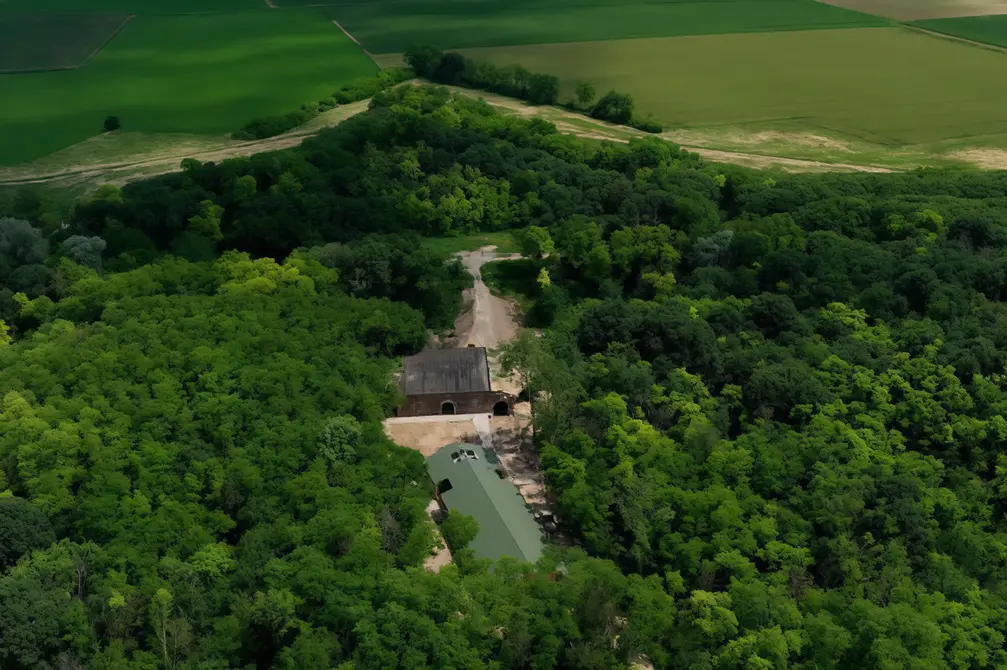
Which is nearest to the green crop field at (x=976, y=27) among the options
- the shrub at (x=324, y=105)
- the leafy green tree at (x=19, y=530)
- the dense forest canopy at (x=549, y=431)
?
the dense forest canopy at (x=549, y=431)

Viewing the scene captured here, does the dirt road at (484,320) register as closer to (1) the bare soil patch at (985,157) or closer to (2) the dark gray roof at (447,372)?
(2) the dark gray roof at (447,372)

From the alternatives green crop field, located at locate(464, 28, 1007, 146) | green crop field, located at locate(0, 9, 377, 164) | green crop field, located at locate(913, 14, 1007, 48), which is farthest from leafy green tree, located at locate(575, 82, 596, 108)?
green crop field, located at locate(913, 14, 1007, 48)

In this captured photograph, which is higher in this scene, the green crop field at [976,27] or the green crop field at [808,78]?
the green crop field at [976,27]

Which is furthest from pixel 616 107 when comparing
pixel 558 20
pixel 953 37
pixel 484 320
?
pixel 953 37

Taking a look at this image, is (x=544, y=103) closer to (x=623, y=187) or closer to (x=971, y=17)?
(x=623, y=187)

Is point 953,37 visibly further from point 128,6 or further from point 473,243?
point 128,6

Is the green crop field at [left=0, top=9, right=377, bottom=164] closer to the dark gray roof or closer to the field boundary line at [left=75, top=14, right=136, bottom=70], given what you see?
the field boundary line at [left=75, top=14, right=136, bottom=70]
